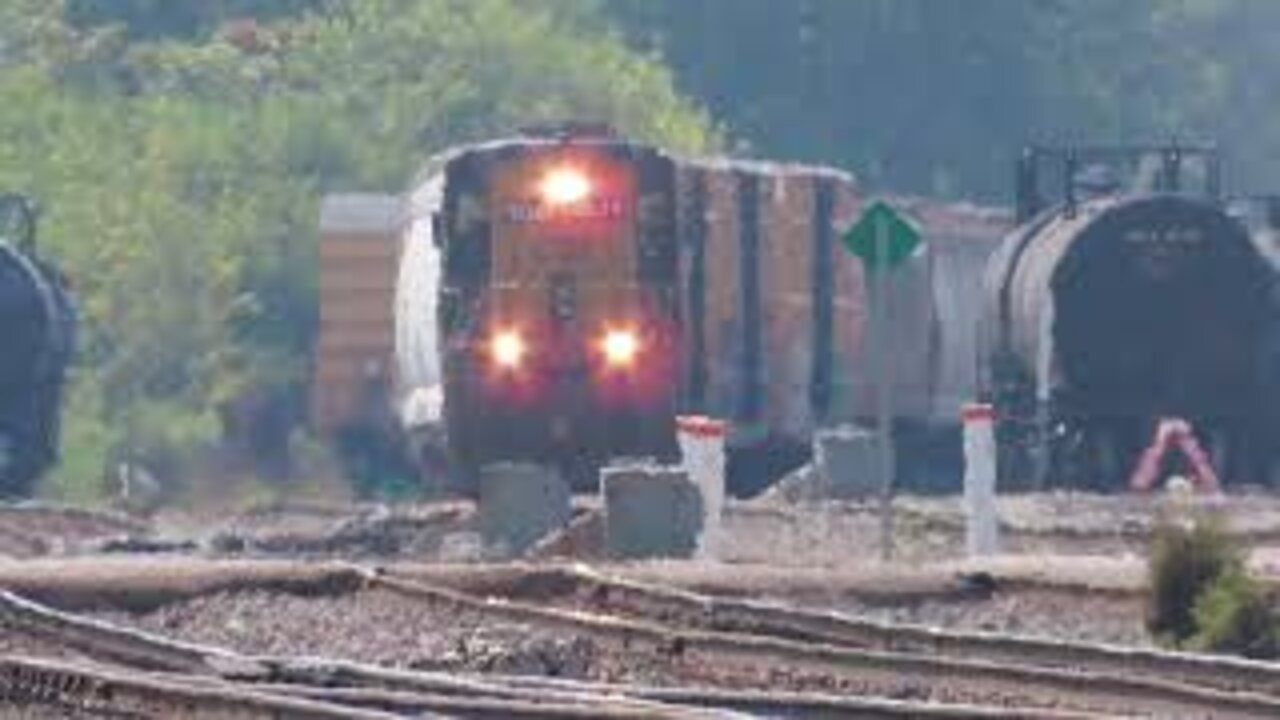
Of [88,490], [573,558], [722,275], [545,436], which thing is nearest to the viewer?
[573,558]

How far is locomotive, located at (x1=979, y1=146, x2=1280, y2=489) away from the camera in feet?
124

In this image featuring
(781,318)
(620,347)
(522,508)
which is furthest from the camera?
(781,318)

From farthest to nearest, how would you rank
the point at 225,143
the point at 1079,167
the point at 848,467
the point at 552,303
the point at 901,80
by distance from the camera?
the point at 901,80, the point at 225,143, the point at 1079,167, the point at 552,303, the point at 848,467

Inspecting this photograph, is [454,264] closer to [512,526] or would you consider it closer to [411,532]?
[411,532]

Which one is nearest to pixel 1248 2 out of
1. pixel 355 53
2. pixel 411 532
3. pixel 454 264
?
pixel 355 53

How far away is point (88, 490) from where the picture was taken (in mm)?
47875

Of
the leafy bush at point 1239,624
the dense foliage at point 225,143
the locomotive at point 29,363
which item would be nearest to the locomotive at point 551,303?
the locomotive at point 29,363

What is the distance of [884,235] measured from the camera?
75.7 feet

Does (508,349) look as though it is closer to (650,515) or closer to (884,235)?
(884,235)

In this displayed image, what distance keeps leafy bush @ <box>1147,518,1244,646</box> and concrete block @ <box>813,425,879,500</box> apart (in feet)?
53.2

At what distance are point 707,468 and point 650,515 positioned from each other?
39.7 inches

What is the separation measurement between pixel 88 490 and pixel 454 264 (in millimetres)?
13031

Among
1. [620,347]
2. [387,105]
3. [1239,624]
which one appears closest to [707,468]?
[1239,624]

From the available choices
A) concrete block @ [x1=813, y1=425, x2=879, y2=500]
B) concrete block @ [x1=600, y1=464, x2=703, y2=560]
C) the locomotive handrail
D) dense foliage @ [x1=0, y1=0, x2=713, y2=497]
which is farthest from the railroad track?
dense foliage @ [x1=0, y1=0, x2=713, y2=497]
